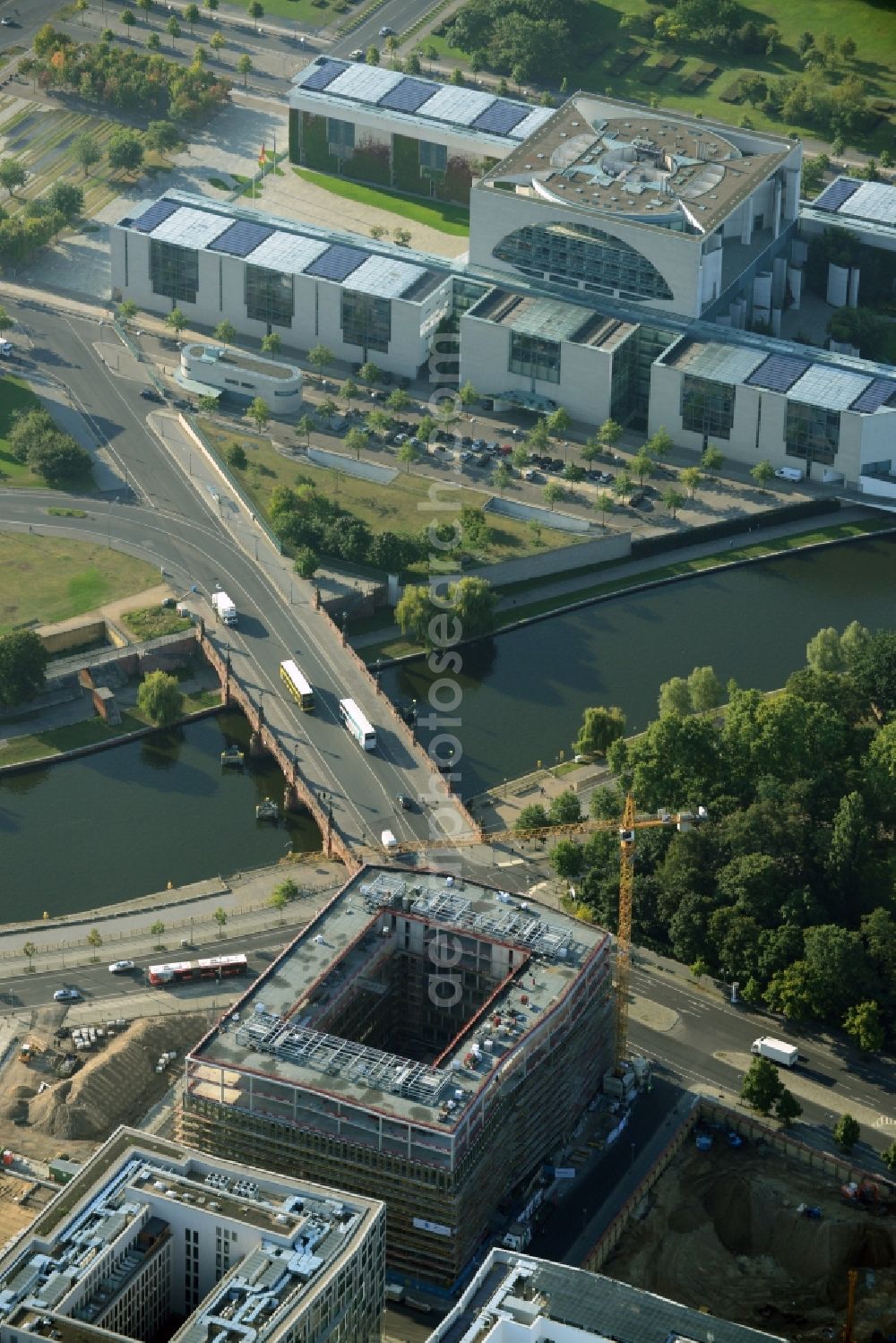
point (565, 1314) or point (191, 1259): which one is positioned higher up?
point (565, 1314)

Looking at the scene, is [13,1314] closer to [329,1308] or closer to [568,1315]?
[329,1308]

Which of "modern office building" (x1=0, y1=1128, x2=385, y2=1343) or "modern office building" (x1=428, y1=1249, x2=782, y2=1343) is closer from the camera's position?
"modern office building" (x1=428, y1=1249, x2=782, y2=1343)

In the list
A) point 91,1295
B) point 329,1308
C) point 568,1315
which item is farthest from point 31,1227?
point 568,1315

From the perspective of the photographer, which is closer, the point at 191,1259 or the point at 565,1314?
the point at 565,1314

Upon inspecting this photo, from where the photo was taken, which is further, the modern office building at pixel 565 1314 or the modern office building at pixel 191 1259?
the modern office building at pixel 191 1259
